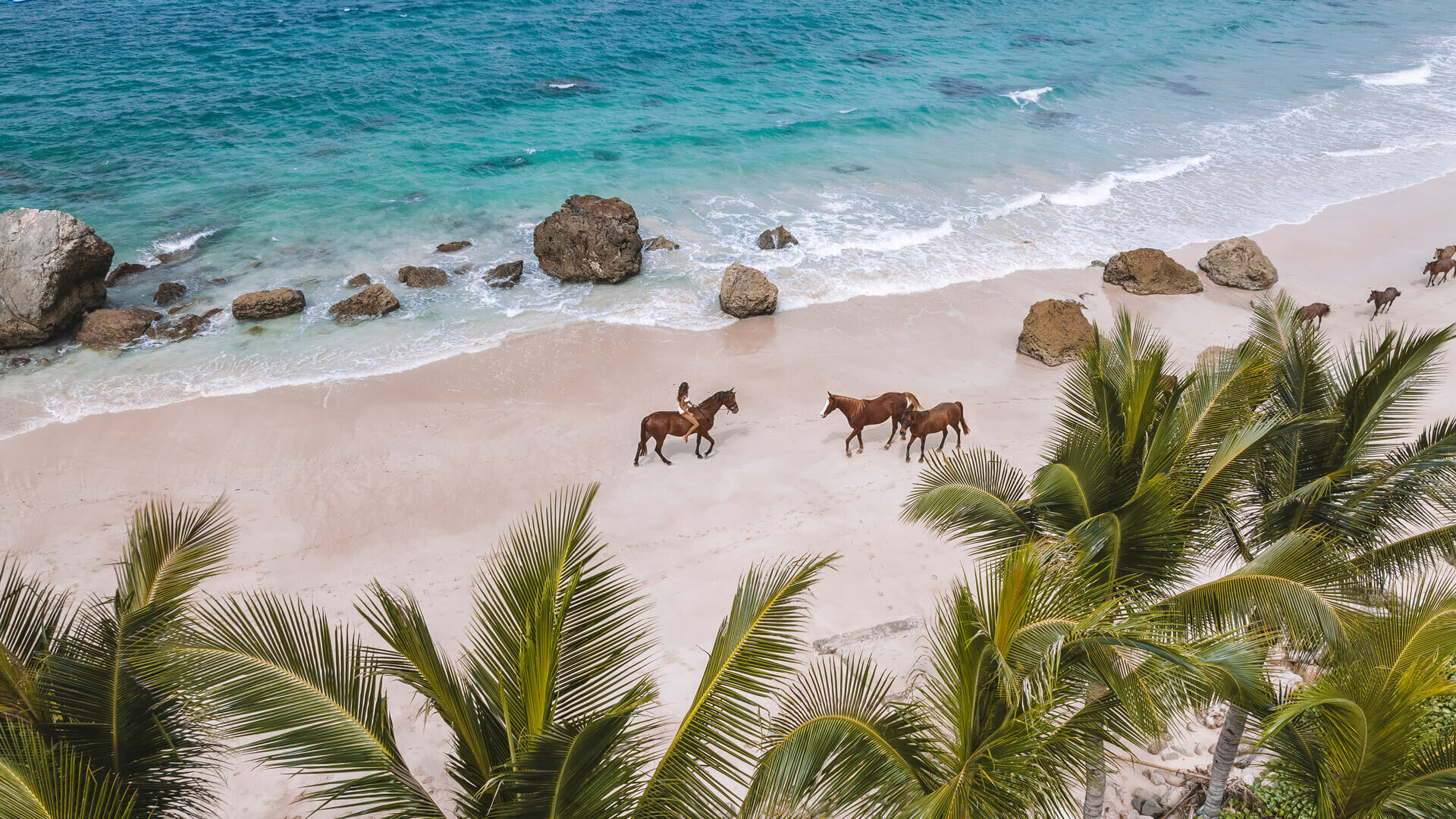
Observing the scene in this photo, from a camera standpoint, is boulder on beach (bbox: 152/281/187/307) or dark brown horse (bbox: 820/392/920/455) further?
boulder on beach (bbox: 152/281/187/307)

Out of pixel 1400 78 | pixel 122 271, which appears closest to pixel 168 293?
pixel 122 271

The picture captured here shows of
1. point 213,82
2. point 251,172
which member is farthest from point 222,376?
point 213,82

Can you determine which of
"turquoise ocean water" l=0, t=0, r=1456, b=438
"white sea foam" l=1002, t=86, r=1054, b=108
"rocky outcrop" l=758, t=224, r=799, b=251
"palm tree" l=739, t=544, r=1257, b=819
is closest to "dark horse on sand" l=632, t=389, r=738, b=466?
"turquoise ocean water" l=0, t=0, r=1456, b=438

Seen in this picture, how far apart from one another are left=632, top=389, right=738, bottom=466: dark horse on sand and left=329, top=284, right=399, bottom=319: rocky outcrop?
8028mm

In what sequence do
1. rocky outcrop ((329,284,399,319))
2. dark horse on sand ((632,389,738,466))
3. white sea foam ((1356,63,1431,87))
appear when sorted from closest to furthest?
dark horse on sand ((632,389,738,466)), rocky outcrop ((329,284,399,319)), white sea foam ((1356,63,1431,87))

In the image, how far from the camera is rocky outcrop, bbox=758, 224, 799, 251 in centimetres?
2220

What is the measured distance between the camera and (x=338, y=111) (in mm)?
31484

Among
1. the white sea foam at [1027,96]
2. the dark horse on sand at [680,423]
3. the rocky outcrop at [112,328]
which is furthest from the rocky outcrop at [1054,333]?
the white sea foam at [1027,96]

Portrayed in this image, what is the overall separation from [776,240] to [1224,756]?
56.2ft

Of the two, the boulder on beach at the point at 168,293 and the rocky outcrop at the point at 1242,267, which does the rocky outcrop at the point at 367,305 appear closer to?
the boulder on beach at the point at 168,293

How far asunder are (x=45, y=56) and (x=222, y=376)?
28522 mm

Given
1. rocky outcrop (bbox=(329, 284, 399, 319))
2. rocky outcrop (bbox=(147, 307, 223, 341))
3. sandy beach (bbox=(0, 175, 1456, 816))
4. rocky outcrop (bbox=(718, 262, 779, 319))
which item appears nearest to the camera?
sandy beach (bbox=(0, 175, 1456, 816))

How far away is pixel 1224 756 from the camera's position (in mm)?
7008

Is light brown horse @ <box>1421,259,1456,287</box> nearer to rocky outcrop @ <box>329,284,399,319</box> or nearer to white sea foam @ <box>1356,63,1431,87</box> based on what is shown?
white sea foam @ <box>1356,63,1431,87</box>
